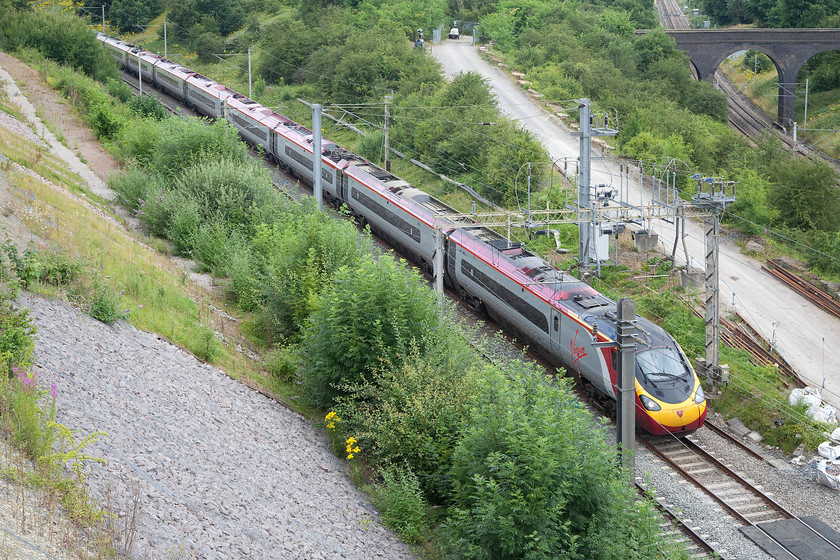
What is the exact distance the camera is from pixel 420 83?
55500 millimetres

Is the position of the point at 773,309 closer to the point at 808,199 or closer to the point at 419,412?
the point at 808,199

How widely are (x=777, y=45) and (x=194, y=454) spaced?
7605cm

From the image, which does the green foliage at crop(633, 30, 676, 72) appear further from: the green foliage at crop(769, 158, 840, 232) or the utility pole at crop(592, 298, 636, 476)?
the utility pole at crop(592, 298, 636, 476)

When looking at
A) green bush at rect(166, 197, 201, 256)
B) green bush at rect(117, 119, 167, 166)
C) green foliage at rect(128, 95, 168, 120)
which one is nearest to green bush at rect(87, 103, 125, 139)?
green foliage at rect(128, 95, 168, 120)

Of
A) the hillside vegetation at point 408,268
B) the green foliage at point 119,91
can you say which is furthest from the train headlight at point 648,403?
the green foliage at point 119,91

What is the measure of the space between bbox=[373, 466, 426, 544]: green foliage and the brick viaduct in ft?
227

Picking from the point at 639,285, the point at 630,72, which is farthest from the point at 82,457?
the point at 630,72

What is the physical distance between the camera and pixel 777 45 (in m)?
76.7

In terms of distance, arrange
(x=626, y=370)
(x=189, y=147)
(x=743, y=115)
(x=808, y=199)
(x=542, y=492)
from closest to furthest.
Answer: (x=542, y=492) → (x=626, y=370) → (x=189, y=147) → (x=808, y=199) → (x=743, y=115)

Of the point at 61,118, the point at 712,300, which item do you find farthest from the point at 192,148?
the point at 712,300

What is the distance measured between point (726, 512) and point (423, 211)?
602 inches

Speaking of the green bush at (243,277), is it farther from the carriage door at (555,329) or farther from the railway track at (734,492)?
the railway track at (734,492)

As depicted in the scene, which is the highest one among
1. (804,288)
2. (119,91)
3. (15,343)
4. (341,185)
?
(15,343)

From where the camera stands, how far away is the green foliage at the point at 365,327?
1788 cm
